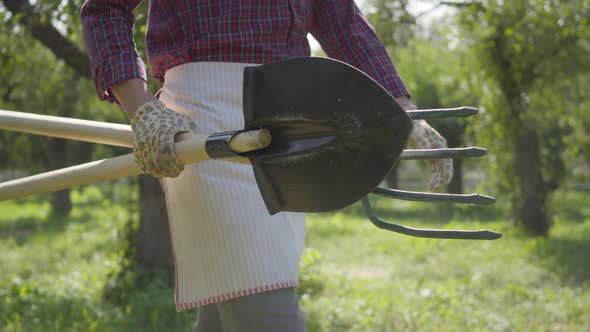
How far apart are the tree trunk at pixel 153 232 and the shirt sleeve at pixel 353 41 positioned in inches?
111

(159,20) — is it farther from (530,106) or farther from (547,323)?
(530,106)

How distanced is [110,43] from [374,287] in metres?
3.42

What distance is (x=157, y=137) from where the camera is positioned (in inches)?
50.4

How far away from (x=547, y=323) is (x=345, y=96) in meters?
2.76

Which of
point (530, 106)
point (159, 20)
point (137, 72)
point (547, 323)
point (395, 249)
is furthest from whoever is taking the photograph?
point (530, 106)

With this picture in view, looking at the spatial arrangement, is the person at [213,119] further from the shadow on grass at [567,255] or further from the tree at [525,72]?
the tree at [525,72]

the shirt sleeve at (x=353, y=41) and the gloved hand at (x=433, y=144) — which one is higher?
the shirt sleeve at (x=353, y=41)

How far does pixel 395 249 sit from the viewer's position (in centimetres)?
674

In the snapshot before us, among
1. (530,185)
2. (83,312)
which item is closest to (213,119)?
(83,312)

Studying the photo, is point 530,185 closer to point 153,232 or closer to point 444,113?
point 153,232

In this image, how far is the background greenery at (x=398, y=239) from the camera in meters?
3.56

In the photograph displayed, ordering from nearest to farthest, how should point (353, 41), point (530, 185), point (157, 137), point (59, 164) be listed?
point (157, 137)
point (353, 41)
point (530, 185)
point (59, 164)

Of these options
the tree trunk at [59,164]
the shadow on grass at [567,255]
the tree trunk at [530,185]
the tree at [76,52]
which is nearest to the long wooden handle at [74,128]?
the tree at [76,52]

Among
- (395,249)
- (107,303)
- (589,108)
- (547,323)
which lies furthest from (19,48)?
(589,108)
